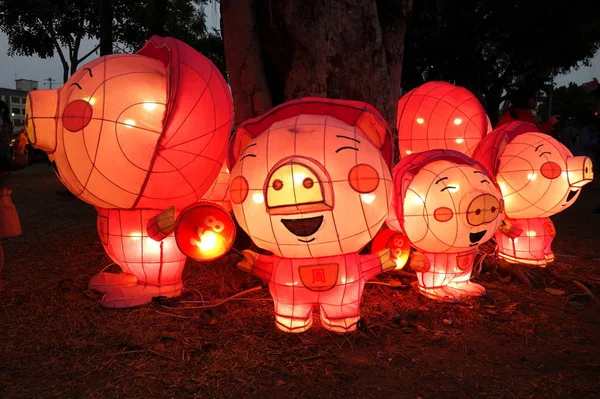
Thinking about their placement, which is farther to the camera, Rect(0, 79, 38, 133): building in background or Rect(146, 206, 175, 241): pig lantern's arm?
Rect(0, 79, 38, 133): building in background

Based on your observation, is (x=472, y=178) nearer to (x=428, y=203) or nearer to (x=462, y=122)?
(x=428, y=203)

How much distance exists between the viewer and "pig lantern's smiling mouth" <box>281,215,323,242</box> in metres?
2.77

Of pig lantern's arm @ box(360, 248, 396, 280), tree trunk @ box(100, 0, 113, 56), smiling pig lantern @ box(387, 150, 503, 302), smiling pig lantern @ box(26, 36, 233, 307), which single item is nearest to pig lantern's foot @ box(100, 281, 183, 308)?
smiling pig lantern @ box(26, 36, 233, 307)

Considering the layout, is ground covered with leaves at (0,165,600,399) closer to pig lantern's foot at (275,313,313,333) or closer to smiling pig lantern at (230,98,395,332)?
pig lantern's foot at (275,313,313,333)

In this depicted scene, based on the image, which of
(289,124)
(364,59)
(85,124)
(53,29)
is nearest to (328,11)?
(364,59)

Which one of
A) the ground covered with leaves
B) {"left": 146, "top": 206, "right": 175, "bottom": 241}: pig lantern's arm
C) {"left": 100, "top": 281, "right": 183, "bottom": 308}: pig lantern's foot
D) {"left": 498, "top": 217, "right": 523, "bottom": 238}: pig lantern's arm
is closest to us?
the ground covered with leaves

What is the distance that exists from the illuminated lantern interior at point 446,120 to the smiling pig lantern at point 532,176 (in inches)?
18.8

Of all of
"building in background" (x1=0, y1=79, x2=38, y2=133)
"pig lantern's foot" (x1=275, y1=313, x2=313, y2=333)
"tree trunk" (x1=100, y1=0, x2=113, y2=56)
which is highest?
"building in background" (x1=0, y1=79, x2=38, y2=133)

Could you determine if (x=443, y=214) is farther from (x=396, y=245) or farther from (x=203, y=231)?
(x=203, y=231)

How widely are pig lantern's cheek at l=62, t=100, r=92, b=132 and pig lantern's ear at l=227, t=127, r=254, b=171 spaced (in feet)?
3.24

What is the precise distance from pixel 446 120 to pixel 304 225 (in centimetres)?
307

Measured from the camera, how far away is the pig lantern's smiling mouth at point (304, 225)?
9.09ft

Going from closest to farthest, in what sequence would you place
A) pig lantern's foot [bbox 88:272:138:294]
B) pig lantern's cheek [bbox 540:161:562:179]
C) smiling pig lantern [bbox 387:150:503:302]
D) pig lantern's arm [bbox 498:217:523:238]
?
1. smiling pig lantern [bbox 387:150:503:302]
2. pig lantern's foot [bbox 88:272:138:294]
3. pig lantern's arm [bbox 498:217:523:238]
4. pig lantern's cheek [bbox 540:161:562:179]

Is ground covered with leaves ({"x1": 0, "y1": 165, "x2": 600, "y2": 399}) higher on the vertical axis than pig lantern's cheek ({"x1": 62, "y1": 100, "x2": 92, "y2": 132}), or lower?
lower
